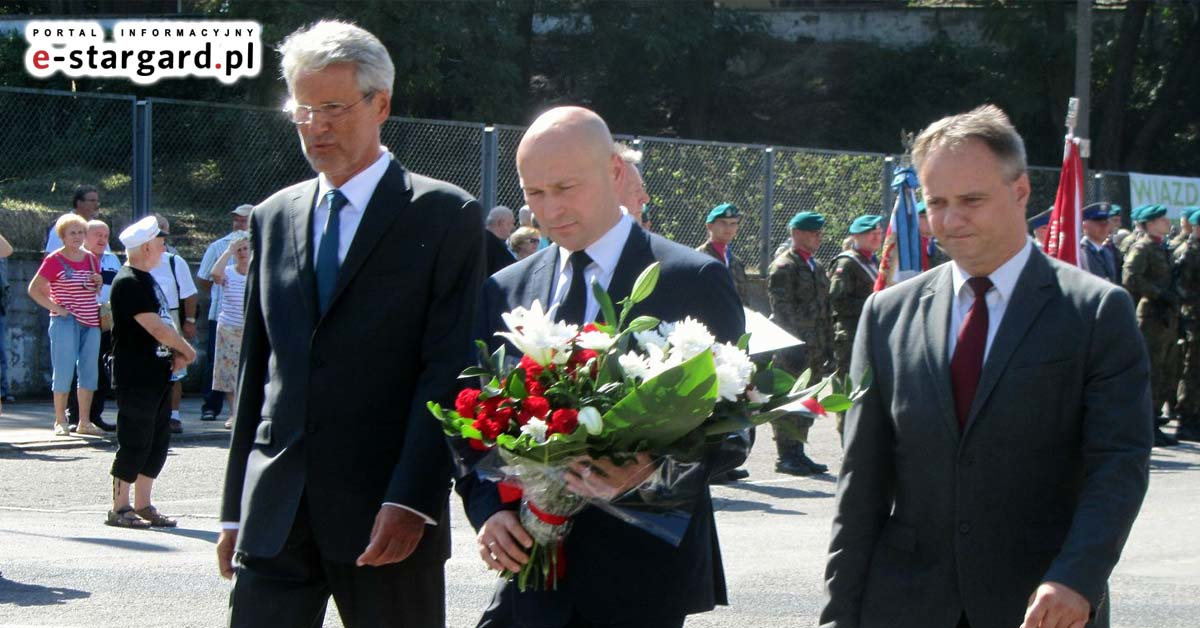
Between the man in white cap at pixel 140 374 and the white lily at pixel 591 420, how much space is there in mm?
6758

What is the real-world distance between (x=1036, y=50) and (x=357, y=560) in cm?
3724

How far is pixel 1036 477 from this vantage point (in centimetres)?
323

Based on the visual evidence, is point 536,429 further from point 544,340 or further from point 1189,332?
point 1189,332

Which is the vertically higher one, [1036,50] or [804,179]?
[1036,50]

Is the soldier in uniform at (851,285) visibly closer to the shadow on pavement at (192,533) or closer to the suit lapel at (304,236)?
the shadow on pavement at (192,533)

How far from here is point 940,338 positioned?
11.1 feet

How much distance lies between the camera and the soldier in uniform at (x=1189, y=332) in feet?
49.6

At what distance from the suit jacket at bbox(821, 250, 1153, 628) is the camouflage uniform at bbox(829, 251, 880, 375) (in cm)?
868

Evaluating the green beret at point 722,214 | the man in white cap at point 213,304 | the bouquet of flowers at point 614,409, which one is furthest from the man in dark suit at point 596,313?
the man in white cap at point 213,304

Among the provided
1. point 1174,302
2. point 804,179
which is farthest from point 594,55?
point 1174,302

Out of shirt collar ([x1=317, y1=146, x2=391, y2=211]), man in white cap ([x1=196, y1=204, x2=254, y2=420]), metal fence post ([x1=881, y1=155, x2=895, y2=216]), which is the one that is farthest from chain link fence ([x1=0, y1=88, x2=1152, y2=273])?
shirt collar ([x1=317, y1=146, x2=391, y2=211])

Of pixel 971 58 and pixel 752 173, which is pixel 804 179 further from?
pixel 971 58

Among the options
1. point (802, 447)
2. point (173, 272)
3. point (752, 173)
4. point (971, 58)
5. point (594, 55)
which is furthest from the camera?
point (971, 58)

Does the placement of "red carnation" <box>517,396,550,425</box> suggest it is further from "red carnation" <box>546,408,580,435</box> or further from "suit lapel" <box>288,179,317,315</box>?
"suit lapel" <box>288,179,317,315</box>
